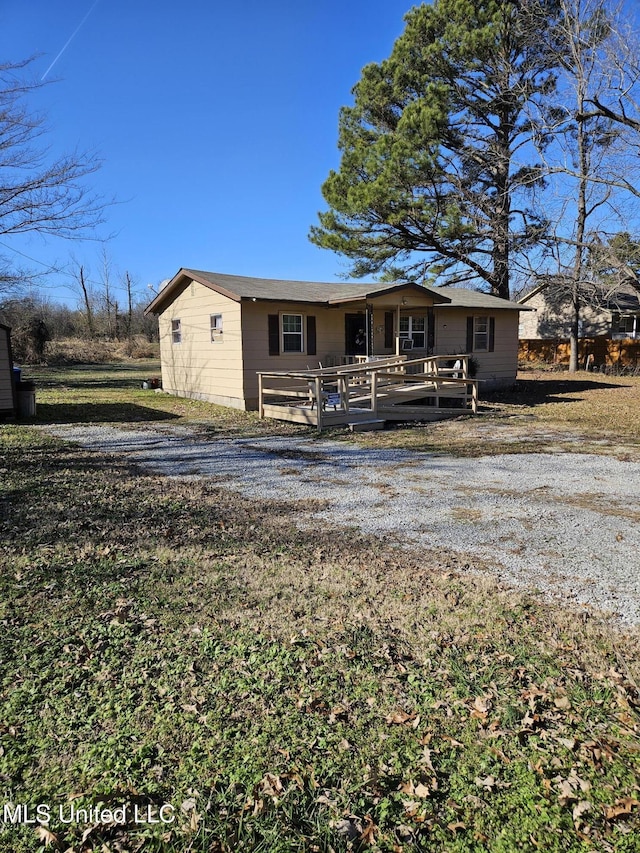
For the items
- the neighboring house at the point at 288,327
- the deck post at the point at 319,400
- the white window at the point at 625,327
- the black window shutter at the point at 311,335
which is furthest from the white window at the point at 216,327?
the white window at the point at 625,327

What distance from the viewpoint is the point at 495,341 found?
63.5 ft

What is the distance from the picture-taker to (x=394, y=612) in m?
3.45

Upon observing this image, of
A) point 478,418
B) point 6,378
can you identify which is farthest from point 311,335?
point 6,378

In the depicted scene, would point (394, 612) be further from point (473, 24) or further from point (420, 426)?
point (473, 24)

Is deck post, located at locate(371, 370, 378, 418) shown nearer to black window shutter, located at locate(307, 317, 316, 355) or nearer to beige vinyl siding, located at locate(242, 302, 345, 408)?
beige vinyl siding, located at locate(242, 302, 345, 408)

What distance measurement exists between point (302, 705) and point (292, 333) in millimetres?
12538

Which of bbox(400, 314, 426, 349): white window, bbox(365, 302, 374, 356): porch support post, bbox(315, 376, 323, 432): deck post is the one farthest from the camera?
bbox(400, 314, 426, 349): white window

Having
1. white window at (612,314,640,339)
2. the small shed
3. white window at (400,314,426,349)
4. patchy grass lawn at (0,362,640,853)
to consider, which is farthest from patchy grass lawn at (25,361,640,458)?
white window at (612,314,640,339)

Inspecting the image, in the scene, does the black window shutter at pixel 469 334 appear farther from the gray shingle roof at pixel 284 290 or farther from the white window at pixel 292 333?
the white window at pixel 292 333

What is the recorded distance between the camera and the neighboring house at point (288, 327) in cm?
1370

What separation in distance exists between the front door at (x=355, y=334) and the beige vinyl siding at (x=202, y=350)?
3.48 meters

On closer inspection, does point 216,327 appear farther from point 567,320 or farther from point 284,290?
point 567,320

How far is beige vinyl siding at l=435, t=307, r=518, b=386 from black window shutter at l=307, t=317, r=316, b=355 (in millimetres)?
4894

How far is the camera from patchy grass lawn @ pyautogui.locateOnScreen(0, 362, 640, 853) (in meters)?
1.96
